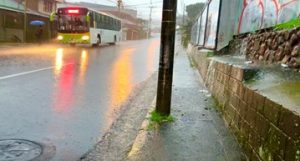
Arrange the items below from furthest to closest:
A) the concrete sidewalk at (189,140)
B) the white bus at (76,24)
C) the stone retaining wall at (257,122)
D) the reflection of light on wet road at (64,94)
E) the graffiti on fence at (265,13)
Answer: the white bus at (76,24)
the reflection of light on wet road at (64,94)
the graffiti on fence at (265,13)
the concrete sidewalk at (189,140)
the stone retaining wall at (257,122)

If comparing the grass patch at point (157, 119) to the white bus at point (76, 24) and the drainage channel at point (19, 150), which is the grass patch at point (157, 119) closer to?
the drainage channel at point (19, 150)

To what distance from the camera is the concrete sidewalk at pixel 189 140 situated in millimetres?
4617

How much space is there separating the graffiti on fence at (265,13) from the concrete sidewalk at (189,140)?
2.01 metres

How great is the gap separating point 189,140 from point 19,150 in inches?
91.8

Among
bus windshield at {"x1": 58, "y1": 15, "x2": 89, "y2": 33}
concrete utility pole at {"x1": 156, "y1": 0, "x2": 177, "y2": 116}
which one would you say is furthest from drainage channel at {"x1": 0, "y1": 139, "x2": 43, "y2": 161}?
bus windshield at {"x1": 58, "y1": 15, "x2": 89, "y2": 33}

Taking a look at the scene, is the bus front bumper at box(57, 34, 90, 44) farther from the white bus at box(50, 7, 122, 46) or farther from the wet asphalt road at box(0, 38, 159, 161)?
the wet asphalt road at box(0, 38, 159, 161)

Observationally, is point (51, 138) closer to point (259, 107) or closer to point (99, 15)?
point (259, 107)

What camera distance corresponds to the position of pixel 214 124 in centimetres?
623

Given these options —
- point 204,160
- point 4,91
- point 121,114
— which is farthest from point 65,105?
point 204,160

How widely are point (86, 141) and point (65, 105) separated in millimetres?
2498

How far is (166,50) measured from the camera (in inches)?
245

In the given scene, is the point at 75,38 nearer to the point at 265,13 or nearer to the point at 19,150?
the point at 265,13

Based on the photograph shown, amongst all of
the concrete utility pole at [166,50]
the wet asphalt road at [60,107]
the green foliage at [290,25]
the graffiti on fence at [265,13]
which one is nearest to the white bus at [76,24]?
the wet asphalt road at [60,107]

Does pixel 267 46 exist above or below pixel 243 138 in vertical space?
above
